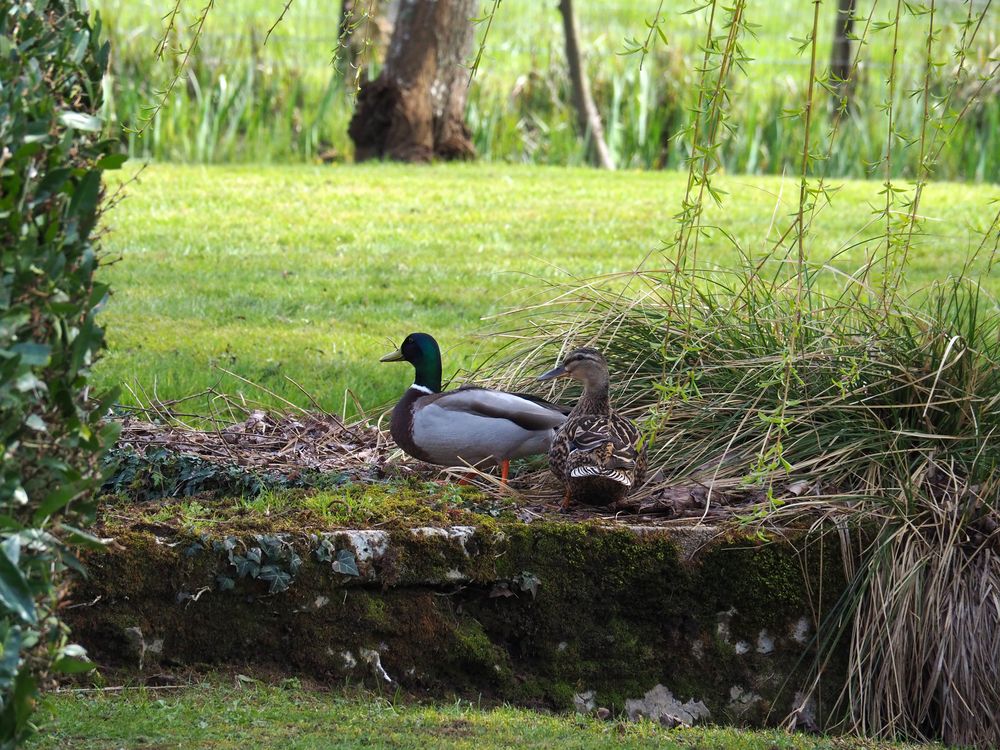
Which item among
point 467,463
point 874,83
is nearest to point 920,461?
point 467,463

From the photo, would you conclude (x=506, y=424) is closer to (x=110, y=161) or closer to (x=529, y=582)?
(x=529, y=582)

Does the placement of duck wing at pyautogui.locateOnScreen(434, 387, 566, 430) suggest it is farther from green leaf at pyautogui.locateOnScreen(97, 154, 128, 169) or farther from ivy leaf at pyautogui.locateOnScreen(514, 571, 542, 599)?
green leaf at pyautogui.locateOnScreen(97, 154, 128, 169)

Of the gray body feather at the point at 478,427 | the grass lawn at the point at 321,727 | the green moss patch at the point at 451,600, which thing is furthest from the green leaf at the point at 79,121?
the gray body feather at the point at 478,427

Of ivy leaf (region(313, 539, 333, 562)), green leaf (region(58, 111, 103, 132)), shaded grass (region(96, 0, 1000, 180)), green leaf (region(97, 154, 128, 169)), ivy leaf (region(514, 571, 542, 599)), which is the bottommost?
ivy leaf (region(514, 571, 542, 599))

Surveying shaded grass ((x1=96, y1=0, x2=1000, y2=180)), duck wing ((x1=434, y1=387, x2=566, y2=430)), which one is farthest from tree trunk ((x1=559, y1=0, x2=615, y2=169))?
duck wing ((x1=434, y1=387, x2=566, y2=430))

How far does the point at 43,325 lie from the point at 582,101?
12.2 m

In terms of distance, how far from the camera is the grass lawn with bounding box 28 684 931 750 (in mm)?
3250

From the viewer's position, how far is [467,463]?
4.85 metres

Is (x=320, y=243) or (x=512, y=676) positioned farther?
(x=320, y=243)

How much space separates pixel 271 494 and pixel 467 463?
2.73 feet

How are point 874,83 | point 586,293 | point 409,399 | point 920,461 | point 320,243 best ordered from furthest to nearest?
point 874,83 < point 320,243 < point 586,293 < point 409,399 < point 920,461

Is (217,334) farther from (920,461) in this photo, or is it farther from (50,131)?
(50,131)

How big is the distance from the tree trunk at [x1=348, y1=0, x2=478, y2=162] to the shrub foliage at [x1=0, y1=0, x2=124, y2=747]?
35.7ft

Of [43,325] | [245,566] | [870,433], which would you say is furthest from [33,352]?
[870,433]
